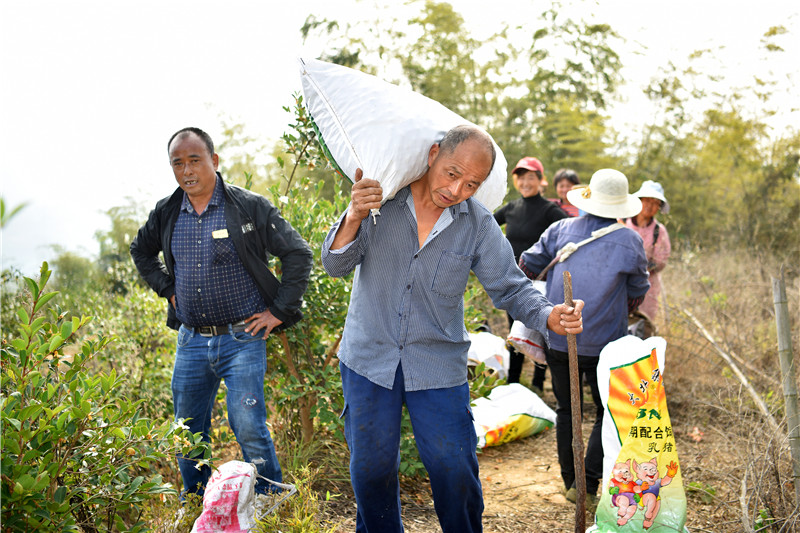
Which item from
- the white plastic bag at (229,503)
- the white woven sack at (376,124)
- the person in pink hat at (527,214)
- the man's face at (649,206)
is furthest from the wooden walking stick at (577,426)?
the man's face at (649,206)

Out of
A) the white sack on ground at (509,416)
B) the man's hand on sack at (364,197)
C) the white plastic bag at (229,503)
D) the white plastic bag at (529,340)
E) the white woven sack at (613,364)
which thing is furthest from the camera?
the white sack on ground at (509,416)

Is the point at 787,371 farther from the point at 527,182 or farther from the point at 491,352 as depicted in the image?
the point at 527,182

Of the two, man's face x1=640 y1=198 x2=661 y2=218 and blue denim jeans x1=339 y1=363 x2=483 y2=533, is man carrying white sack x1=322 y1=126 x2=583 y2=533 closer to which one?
blue denim jeans x1=339 y1=363 x2=483 y2=533

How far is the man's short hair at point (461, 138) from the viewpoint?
248cm

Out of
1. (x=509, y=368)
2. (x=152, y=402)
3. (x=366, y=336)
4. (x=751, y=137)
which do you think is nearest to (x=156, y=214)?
(x=152, y=402)

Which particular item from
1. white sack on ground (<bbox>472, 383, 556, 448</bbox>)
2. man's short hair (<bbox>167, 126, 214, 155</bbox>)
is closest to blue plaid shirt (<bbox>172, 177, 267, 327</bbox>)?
man's short hair (<bbox>167, 126, 214, 155</bbox>)

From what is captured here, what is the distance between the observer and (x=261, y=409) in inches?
130

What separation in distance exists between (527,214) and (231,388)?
3.33 meters

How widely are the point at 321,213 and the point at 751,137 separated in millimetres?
12138

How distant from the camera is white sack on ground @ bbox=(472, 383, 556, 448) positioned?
4.66 m

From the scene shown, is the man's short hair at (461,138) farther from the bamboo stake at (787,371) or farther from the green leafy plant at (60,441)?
the bamboo stake at (787,371)

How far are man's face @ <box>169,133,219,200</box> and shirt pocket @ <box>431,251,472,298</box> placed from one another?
4.62ft

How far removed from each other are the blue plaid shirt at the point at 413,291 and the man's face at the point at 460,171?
5.7 inches

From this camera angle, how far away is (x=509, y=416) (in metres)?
4.79
